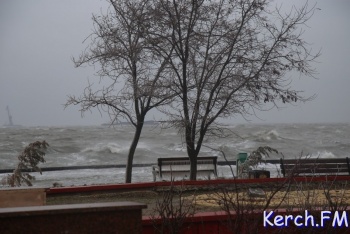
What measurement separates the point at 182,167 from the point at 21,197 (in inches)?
327

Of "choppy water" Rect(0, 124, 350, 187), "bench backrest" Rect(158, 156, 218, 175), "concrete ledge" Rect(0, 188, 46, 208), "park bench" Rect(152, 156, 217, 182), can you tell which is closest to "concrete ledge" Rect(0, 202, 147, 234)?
"concrete ledge" Rect(0, 188, 46, 208)

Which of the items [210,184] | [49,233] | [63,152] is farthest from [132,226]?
[63,152]

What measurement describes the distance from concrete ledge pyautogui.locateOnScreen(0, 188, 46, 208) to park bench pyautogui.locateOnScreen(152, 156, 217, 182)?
7.65 meters

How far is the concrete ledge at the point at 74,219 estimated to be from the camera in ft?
15.8

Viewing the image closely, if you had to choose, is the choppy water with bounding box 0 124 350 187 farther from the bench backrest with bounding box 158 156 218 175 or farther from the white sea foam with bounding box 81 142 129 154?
the bench backrest with bounding box 158 156 218 175

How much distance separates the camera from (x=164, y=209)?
5.88 meters

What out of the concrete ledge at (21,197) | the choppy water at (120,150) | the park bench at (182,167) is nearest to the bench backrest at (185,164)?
the park bench at (182,167)

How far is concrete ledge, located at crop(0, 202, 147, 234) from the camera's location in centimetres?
482

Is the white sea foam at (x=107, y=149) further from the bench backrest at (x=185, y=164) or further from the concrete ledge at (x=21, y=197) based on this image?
the concrete ledge at (x=21, y=197)

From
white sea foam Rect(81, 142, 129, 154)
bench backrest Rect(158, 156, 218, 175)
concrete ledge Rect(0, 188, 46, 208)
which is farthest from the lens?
white sea foam Rect(81, 142, 129, 154)

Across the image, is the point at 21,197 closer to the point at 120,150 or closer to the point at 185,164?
the point at 185,164

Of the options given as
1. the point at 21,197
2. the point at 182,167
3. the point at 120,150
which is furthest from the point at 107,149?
the point at 21,197

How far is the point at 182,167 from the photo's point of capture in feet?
48.9

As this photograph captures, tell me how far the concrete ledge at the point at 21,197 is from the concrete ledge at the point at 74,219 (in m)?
1.87
